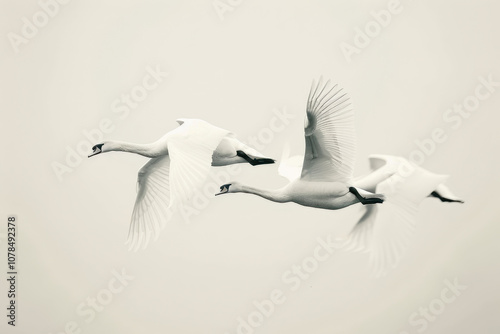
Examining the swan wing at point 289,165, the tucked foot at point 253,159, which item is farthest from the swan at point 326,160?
the swan wing at point 289,165

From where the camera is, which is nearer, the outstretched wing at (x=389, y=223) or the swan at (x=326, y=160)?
the swan at (x=326, y=160)

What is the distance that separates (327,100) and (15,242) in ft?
11.7

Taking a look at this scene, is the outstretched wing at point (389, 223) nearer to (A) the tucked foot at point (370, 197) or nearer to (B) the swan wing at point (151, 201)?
(A) the tucked foot at point (370, 197)

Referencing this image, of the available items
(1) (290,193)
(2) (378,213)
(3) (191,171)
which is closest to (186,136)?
(3) (191,171)

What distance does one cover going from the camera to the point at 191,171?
5383 millimetres

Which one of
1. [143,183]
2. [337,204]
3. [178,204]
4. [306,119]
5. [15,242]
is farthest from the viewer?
[15,242]

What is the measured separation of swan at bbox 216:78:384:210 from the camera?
18.3ft

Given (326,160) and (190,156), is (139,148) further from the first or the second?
(326,160)

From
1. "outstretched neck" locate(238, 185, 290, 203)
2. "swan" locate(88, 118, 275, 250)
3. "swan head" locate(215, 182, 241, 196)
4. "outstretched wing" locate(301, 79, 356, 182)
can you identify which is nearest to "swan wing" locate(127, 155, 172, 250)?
"swan" locate(88, 118, 275, 250)

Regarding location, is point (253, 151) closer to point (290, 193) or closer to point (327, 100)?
point (290, 193)

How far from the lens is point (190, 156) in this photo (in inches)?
217

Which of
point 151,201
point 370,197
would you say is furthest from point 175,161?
point 370,197

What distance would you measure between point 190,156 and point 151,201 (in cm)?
114

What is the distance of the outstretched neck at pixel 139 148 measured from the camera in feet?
20.2
